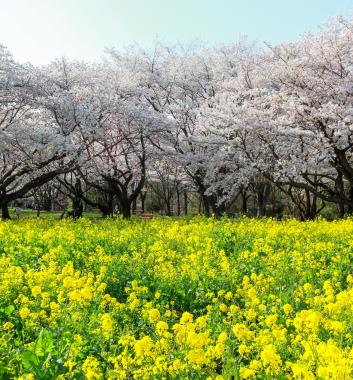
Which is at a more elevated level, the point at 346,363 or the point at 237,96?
the point at 237,96

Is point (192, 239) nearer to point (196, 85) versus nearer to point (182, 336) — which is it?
point (182, 336)

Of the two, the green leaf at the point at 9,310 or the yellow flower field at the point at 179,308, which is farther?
the green leaf at the point at 9,310

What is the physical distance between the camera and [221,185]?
24188 millimetres

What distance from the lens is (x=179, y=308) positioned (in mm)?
6492

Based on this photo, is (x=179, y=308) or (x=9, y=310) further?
(x=179, y=308)

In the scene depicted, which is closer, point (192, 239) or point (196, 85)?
point (192, 239)

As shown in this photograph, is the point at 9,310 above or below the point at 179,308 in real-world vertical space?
above

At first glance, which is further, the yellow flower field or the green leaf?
the green leaf

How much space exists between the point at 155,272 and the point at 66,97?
1358 cm

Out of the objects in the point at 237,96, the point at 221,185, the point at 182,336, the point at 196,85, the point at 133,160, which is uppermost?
the point at 196,85

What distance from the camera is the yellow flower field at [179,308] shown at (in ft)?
11.4

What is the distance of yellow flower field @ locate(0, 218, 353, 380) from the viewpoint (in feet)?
11.4

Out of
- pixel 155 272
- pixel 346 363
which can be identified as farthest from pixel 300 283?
pixel 346 363

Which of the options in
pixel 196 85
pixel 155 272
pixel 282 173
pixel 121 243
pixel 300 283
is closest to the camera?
pixel 300 283
